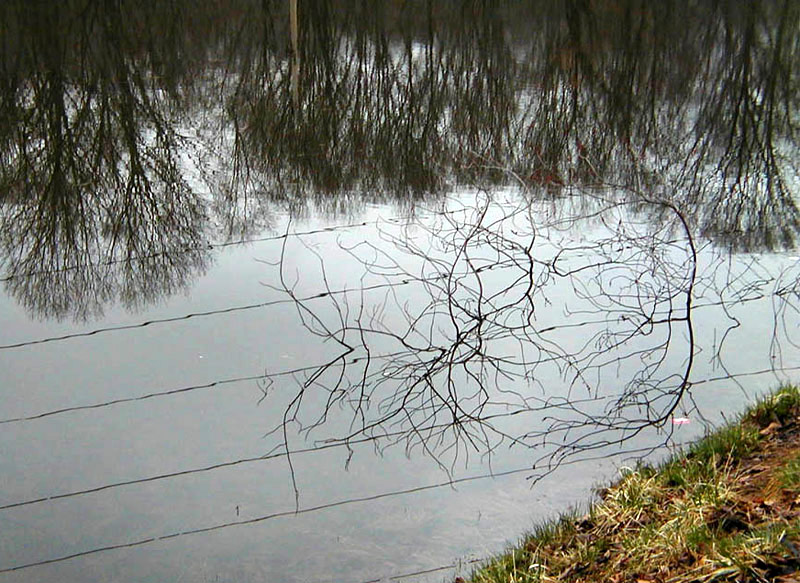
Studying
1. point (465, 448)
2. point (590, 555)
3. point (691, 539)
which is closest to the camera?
point (691, 539)

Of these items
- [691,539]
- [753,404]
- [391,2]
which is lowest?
[391,2]

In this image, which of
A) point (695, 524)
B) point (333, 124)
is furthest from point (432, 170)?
point (695, 524)

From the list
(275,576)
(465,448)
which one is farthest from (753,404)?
(275,576)

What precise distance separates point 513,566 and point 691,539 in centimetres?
64

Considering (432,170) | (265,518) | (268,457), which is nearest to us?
(265,518)

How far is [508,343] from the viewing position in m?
5.91

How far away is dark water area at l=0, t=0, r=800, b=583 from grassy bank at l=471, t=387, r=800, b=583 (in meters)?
0.32

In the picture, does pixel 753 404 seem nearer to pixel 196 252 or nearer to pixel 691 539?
→ pixel 691 539

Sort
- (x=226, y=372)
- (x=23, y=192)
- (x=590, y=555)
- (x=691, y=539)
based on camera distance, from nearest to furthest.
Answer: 1. (x=691, y=539)
2. (x=590, y=555)
3. (x=226, y=372)
4. (x=23, y=192)

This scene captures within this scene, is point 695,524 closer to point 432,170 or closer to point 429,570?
point 429,570

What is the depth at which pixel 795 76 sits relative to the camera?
1325cm

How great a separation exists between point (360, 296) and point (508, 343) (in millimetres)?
1090

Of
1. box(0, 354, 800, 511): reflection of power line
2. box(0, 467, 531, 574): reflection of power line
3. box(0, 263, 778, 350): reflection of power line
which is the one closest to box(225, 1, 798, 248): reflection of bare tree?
box(0, 263, 778, 350): reflection of power line

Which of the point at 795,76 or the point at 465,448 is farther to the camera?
the point at 795,76
